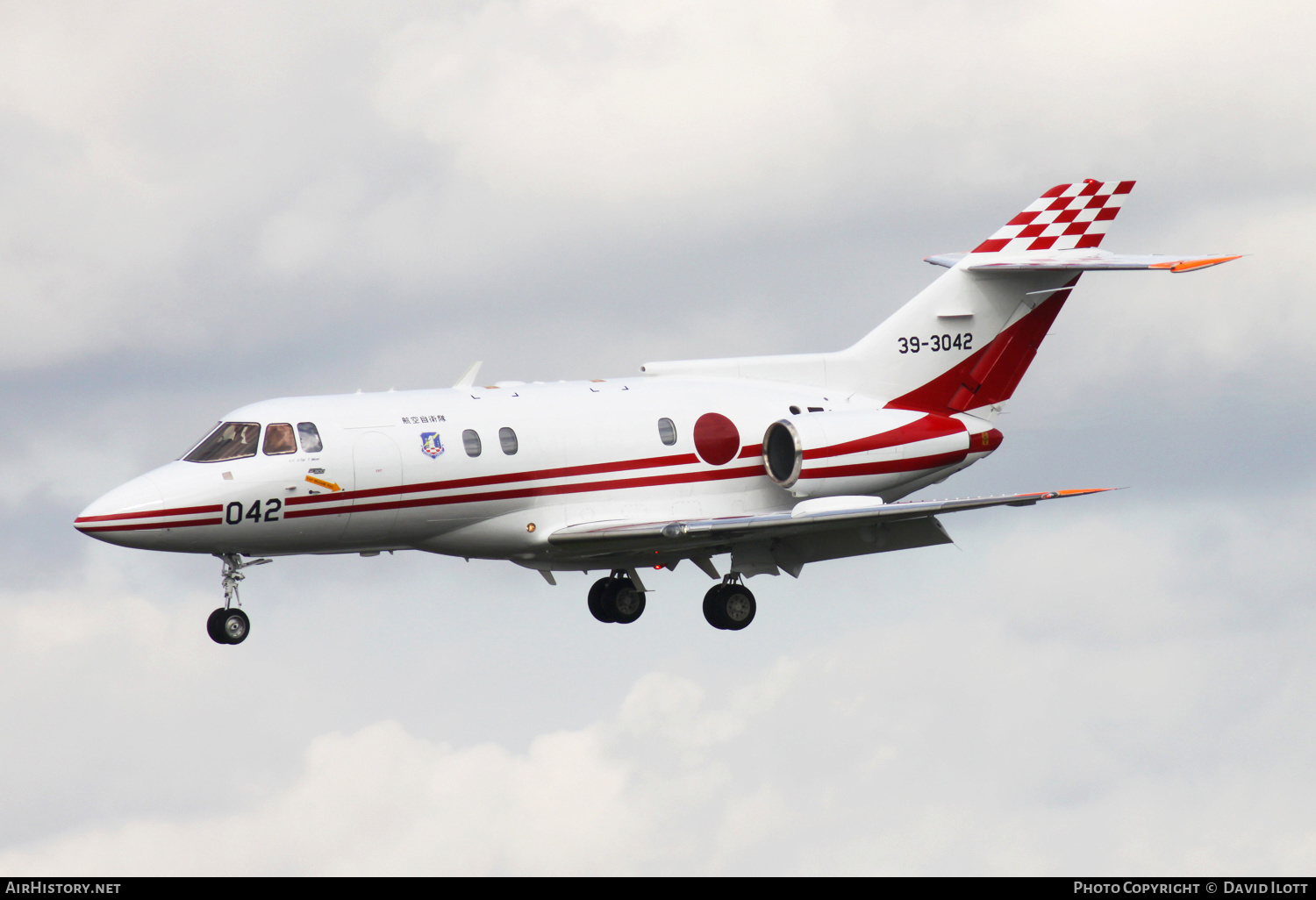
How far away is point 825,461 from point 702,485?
2.15m

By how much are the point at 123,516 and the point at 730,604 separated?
1029cm

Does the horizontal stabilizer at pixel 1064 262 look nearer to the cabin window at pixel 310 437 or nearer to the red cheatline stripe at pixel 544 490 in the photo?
the red cheatline stripe at pixel 544 490

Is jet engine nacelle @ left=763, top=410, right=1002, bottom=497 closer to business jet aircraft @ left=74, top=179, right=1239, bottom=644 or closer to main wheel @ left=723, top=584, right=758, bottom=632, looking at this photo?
business jet aircraft @ left=74, top=179, right=1239, bottom=644

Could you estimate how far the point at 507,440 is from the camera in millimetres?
29172

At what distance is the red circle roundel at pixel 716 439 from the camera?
1219 inches

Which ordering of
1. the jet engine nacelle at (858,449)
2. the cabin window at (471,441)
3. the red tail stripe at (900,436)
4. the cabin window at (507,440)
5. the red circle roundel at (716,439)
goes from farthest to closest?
1. the red tail stripe at (900,436)
2. the jet engine nacelle at (858,449)
3. the red circle roundel at (716,439)
4. the cabin window at (507,440)
5. the cabin window at (471,441)

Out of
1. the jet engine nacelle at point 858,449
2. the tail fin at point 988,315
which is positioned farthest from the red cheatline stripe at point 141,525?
the tail fin at point 988,315

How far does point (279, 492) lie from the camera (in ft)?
89.9

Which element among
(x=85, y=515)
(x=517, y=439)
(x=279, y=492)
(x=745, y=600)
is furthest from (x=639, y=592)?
(x=85, y=515)

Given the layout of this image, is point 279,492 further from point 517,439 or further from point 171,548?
point 517,439

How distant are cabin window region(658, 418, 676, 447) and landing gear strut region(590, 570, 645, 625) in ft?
11.2

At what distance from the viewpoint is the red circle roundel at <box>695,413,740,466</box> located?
31.0 metres

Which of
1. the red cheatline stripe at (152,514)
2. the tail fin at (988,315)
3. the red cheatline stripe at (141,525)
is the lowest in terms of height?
the red cheatline stripe at (141,525)

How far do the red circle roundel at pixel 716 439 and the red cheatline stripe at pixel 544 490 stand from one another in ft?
0.78
